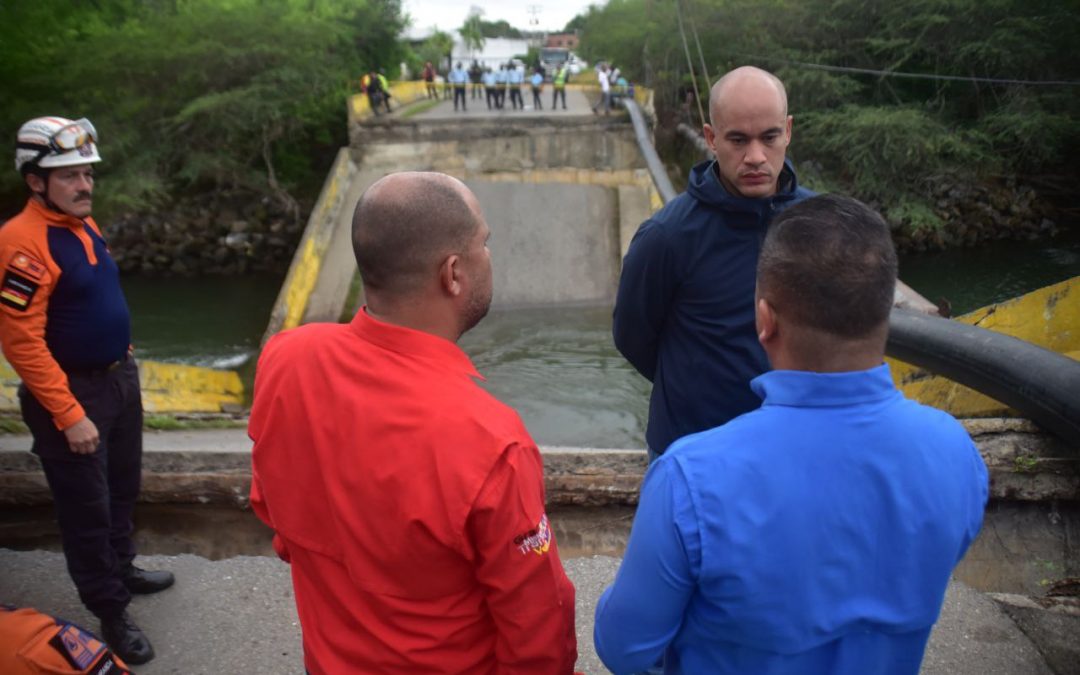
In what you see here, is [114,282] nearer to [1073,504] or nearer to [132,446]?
[132,446]

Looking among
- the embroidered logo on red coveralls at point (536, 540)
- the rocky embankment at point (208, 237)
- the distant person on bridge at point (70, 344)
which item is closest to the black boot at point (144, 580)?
the distant person on bridge at point (70, 344)

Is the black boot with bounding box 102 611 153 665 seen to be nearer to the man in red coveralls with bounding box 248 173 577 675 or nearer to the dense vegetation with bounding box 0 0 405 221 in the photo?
the man in red coveralls with bounding box 248 173 577 675

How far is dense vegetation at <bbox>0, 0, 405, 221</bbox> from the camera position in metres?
15.6

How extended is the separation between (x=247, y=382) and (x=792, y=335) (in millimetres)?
10513

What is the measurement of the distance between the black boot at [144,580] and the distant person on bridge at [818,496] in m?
2.46

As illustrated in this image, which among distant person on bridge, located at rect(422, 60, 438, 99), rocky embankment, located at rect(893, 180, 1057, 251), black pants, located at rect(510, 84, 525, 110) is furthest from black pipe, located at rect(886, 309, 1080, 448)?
distant person on bridge, located at rect(422, 60, 438, 99)

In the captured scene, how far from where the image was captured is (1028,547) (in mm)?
3010

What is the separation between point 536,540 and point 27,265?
2146 millimetres

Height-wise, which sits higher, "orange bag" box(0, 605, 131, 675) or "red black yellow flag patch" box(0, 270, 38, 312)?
"red black yellow flag patch" box(0, 270, 38, 312)

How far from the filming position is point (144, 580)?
10.1 feet

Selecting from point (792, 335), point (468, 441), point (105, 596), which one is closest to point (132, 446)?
point (105, 596)

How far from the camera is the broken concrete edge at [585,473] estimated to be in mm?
2994

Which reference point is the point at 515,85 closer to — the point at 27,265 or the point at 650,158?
the point at 650,158

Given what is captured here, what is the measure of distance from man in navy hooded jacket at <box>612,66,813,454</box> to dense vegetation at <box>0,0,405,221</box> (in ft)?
49.2
